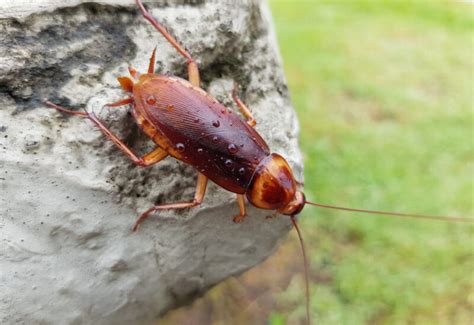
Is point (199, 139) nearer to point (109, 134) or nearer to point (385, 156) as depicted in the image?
point (109, 134)

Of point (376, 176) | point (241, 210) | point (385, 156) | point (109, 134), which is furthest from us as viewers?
point (385, 156)

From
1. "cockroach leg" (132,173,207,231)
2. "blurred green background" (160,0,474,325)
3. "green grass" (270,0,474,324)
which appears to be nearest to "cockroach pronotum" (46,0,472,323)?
"cockroach leg" (132,173,207,231)

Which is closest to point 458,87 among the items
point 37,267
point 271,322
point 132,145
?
point 271,322

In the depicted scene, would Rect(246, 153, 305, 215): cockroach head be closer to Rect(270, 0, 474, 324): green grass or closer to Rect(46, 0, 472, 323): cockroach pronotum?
Rect(46, 0, 472, 323): cockroach pronotum

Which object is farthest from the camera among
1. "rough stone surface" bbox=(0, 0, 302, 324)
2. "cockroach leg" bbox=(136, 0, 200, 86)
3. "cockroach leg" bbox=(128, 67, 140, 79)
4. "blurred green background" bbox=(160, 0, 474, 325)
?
"blurred green background" bbox=(160, 0, 474, 325)

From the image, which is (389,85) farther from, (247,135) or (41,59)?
(41,59)

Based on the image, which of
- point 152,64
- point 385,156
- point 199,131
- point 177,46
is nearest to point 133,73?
point 152,64
